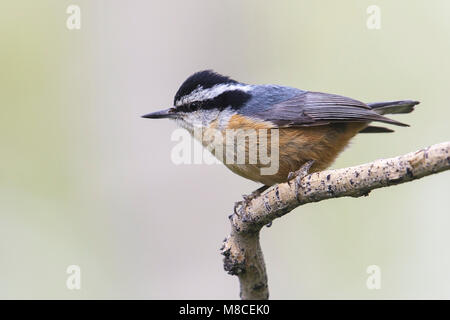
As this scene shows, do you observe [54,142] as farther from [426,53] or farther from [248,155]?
[426,53]

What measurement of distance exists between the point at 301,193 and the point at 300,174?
45 cm

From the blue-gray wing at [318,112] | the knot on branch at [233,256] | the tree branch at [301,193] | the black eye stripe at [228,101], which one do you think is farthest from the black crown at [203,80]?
the knot on branch at [233,256]

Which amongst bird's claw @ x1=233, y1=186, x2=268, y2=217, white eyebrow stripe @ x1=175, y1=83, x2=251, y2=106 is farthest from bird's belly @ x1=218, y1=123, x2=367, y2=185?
white eyebrow stripe @ x1=175, y1=83, x2=251, y2=106

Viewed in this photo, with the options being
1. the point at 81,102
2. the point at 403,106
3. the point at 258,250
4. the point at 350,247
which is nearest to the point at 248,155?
the point at 258,250

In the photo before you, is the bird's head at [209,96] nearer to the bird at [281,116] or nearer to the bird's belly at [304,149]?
the bird at [281,116]

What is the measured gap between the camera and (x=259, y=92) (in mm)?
4398

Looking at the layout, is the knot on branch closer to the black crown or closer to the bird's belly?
the bird's belly

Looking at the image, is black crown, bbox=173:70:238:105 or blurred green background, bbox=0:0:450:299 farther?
blurred green background, bbox=0:0:450:299

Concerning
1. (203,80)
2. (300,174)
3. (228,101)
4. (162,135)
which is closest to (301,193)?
(300,174)

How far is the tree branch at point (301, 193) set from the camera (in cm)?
257

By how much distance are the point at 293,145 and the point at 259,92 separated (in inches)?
24.5

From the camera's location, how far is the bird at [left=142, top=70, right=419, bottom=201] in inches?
157

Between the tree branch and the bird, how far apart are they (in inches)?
17.7

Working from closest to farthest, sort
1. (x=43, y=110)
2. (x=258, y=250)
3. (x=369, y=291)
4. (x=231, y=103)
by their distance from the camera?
1. (x=258, y=250)
2. (x=231, y=103)
3. (x=369, y=291)
4. (x=43, y=110)
